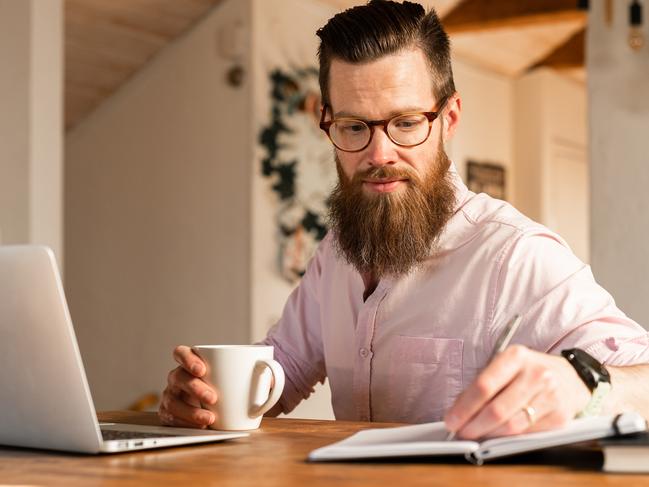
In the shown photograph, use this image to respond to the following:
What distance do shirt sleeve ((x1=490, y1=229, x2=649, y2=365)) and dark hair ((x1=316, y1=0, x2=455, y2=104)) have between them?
35cm

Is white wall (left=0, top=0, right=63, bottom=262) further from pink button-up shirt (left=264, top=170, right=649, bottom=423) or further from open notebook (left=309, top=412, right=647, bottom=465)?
open notebook (left=309, top=412, right=647, bottom=465)

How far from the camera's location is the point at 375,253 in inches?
72.2

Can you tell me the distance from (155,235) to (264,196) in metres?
0.65

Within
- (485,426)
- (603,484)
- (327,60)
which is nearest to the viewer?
(603,484)

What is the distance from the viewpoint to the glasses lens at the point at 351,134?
175 cm

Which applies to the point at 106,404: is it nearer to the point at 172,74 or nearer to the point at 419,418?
the point at 172,74

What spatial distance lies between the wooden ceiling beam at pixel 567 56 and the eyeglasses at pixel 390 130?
5.86 meters

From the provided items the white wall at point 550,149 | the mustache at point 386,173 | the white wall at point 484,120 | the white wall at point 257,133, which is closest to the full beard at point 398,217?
the mustache at point 386,173

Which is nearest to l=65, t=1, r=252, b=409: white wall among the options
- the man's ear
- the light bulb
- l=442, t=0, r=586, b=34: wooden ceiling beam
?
l=442, t=0, r=586, b=34: wooden ceiling beam

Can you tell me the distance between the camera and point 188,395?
1448mm

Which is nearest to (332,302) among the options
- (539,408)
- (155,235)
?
(539,408)

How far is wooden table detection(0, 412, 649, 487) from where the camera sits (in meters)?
0.98

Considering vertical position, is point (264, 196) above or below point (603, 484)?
above

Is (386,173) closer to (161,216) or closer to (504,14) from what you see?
(161,216)
